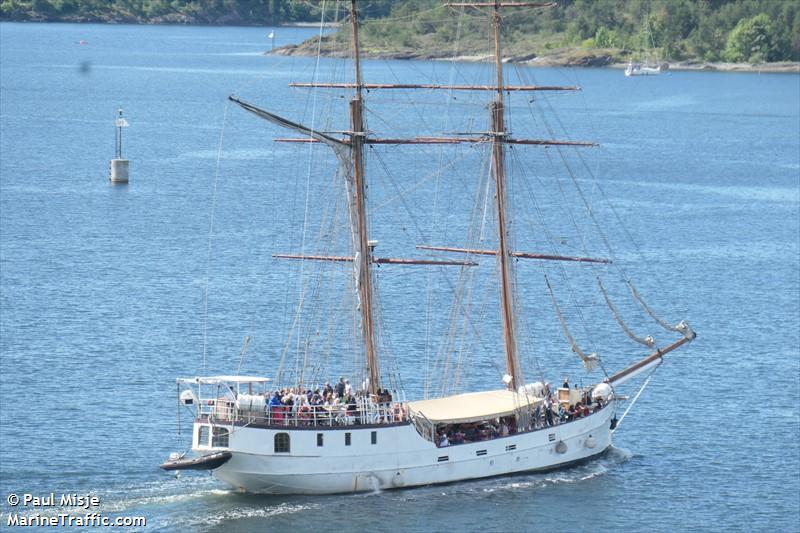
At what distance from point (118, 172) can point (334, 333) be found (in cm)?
6712

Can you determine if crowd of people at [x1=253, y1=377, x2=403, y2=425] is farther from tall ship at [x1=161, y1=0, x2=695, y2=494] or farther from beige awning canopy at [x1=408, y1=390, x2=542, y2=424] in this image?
beige awning canopy at [x1=408, y1=390, x2=542, y2=424]

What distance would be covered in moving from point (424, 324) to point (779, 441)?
2553cm

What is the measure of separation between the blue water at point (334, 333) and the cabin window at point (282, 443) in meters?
2.30

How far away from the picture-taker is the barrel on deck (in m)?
166

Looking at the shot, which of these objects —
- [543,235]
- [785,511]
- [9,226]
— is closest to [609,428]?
[785,511]

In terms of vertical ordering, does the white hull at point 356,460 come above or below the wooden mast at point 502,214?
below

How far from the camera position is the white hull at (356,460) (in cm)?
7588

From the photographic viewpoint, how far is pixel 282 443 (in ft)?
249

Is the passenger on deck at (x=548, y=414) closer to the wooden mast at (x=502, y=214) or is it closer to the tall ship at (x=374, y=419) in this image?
the tall ship at (x=374, y=419)

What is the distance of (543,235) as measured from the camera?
13825 centimetres

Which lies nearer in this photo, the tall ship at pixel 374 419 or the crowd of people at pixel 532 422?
the tall ship at pixel 374 419

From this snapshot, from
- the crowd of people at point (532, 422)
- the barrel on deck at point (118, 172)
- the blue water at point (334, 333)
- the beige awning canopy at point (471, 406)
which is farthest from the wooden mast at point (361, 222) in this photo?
the barrel on deck at point (118, 172)

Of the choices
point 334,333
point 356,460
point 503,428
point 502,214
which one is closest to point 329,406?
point 356,460

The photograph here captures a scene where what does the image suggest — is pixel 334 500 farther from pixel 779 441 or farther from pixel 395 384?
pixel 779 441
